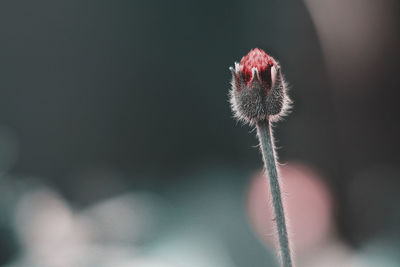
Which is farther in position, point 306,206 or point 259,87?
point 306,206

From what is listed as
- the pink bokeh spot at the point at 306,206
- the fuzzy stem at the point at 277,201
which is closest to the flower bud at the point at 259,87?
the fuzzy stem at the point at 277,201

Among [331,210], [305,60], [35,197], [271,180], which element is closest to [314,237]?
[331,210]

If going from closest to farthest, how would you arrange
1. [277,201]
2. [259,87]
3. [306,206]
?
[277,201], [259,87], [306,206]

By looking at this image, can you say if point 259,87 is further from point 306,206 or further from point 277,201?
point 306,206

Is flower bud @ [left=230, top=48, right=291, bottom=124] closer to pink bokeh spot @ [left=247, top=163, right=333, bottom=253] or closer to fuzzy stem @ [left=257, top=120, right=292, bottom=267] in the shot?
fuzzy stem @ [left=257, top=120, right=292, bottom=267]

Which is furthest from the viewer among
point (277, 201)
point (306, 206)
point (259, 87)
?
point (306, 206)

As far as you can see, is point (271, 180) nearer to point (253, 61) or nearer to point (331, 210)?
point (253, 61)

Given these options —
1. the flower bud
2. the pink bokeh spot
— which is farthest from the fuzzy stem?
the pink bokeh spot

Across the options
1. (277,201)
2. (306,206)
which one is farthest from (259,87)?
(306,206)

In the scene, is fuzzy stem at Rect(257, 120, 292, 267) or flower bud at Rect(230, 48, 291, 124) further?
flower bud at Rect(230, 48, 291, 124)

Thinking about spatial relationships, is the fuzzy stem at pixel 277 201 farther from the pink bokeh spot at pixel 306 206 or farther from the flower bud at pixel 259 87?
the pink bokeh spot at pixel 306 206
